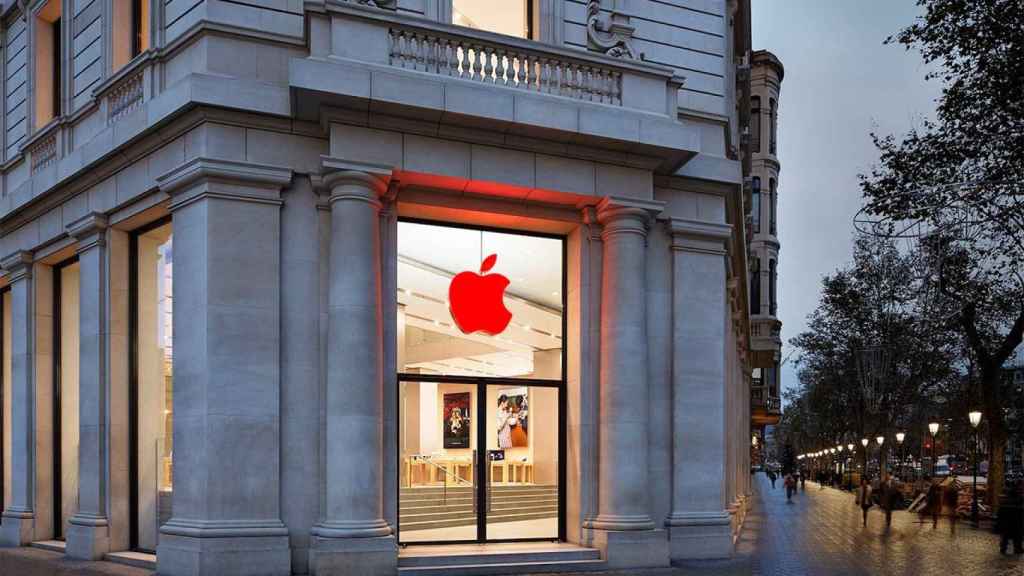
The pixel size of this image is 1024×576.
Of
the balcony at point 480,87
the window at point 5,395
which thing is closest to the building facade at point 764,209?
the balcony at point 480,87

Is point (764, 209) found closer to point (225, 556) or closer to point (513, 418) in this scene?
point (513, 418)

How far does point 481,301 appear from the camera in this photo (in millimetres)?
16625

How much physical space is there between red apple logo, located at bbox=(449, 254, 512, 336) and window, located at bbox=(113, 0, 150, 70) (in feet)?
21.5

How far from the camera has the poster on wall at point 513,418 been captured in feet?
54.3

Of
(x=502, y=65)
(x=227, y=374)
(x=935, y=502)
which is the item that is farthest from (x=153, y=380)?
(x=935, y=502)

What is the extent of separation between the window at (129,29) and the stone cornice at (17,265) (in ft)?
15.0

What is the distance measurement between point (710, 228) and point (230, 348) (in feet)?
27.1

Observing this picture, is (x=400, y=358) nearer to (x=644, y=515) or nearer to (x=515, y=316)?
(x=515, y=316)

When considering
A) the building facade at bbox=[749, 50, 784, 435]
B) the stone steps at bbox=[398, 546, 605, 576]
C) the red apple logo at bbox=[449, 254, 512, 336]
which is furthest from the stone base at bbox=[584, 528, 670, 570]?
the building facade at bbox=[749, 50, 784, 435]

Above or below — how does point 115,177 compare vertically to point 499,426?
above

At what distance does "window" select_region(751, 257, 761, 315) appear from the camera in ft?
160

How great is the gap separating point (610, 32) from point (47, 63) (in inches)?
437

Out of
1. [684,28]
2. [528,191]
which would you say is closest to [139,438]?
[528,191]

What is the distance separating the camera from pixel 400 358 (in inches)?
620
